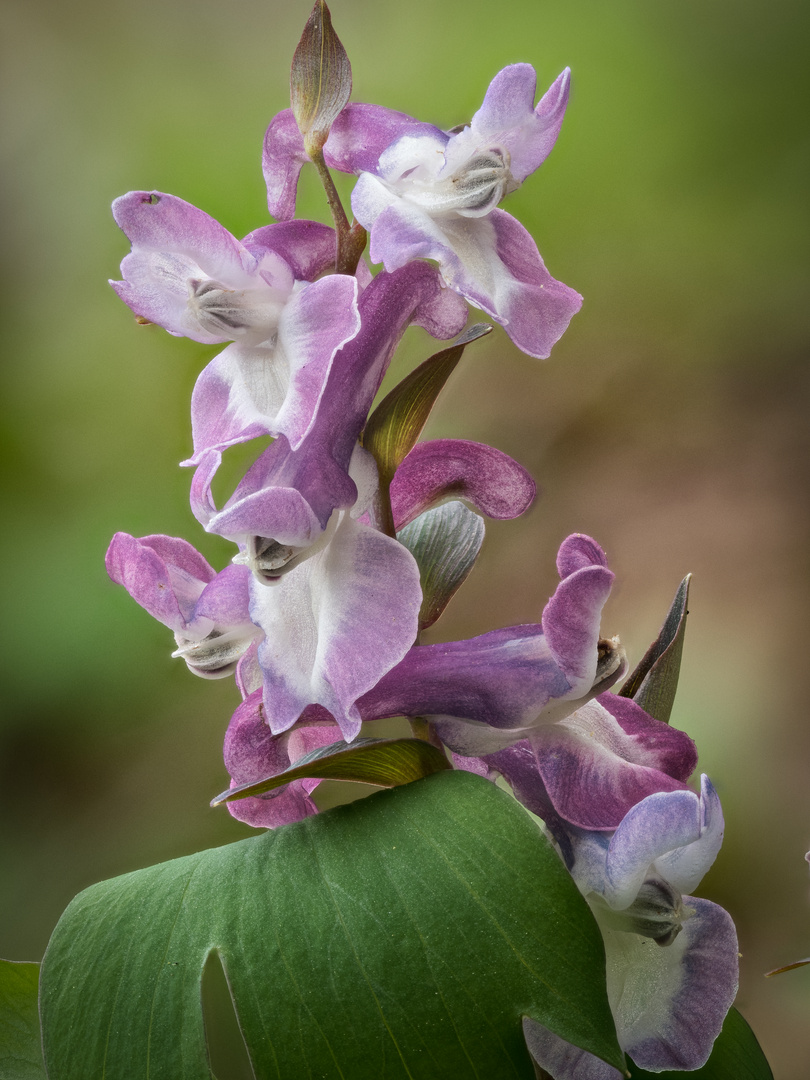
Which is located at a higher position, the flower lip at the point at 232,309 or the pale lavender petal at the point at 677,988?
the flower lip at the point at 232,309

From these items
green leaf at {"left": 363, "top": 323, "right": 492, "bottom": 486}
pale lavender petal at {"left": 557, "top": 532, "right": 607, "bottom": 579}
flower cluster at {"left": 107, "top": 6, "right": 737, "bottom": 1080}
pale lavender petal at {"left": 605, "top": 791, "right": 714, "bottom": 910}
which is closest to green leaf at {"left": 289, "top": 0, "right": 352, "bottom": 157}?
flower cluster at {"left": 107, "top": 6, "right": 737, "bottom": 1080}

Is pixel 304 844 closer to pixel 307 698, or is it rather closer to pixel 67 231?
pixel 307 698

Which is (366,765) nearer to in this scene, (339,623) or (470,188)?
(339,623)

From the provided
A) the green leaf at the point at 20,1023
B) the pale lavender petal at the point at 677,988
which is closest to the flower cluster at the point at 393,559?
the pale lavender petal at the point at 677,988

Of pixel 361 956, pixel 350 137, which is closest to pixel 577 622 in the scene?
pixel 361 956

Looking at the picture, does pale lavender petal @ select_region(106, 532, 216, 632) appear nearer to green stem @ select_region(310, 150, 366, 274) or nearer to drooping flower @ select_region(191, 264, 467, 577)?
drooping flower @ select_region(191, 264, 467, 577)

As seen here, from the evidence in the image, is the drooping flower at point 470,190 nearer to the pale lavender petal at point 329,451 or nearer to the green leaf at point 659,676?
the pale lavender petal at point 329,451
